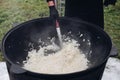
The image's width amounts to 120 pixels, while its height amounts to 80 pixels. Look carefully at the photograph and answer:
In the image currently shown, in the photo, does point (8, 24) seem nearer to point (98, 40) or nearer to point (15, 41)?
point (15, 41)

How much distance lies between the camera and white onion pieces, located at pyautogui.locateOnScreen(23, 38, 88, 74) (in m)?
2.12

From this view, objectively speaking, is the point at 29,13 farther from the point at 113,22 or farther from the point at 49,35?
the point at 49,35

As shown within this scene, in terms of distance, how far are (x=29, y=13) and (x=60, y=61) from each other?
2367mm

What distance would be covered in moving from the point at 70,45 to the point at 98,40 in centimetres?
27

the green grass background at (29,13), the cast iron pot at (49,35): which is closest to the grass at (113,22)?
the green grass background at (29,13)

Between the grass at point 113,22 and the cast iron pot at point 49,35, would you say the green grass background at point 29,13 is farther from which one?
the cast iron pot at point 49,35

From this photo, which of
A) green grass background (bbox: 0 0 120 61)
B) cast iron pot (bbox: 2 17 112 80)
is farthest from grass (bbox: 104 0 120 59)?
cast iron pot (bbox: 2 17 112 80)

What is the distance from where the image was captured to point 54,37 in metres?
2.59

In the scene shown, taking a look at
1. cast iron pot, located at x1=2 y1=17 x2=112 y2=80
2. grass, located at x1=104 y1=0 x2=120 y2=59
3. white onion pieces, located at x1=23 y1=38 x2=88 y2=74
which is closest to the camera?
white onion pieces, located at x1=23 y1=38 x2=88 y2=74

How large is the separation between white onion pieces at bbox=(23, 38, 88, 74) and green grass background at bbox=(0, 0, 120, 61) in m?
1.60

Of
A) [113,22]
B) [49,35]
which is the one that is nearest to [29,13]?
[113,22]

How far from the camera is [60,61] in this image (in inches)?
87.9

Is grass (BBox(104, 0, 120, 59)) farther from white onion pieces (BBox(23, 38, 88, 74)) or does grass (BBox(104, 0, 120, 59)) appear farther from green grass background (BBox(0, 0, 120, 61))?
white onion pieces (BBox(23, 38, 88, 74))

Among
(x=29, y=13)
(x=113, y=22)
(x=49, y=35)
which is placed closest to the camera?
(x=49, y=35)
